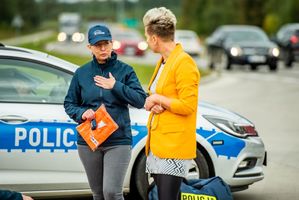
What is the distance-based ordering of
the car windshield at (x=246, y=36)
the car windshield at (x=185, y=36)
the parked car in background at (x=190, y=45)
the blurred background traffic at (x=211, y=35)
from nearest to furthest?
the blurred background traffic at (x=211, y=35)
the car windshield at (x=246, y=36)
the parked car in background at (x=190, y=45)
the car windshield at (x=185, y=36)

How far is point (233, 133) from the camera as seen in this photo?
7066mm

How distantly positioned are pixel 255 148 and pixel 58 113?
1.82 m

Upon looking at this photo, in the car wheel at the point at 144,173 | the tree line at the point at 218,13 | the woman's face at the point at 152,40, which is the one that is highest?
the woman's face at the point at 152,40

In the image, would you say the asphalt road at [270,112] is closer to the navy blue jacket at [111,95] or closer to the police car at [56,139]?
the police car at [56,139]

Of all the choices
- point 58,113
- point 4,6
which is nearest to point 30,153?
point 58,113

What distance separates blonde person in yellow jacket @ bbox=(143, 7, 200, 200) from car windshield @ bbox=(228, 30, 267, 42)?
980 inches

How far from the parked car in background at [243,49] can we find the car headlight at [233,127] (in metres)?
21.5

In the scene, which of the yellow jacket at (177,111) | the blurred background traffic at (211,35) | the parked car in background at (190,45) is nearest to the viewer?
the yellow jacket at (177,111)

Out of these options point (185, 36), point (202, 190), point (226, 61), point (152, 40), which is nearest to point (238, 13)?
point (185, 36)

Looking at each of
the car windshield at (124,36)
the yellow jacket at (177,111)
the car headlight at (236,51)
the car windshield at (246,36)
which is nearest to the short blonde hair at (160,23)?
the yellow jacket at (177,111)

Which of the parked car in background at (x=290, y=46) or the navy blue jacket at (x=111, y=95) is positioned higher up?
the navy blue jacket at (x=111, y=95)

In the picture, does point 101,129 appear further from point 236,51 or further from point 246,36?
point 246,36

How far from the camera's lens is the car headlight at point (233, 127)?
7.04 m

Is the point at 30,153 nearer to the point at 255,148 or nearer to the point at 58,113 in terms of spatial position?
the point at 58,113
